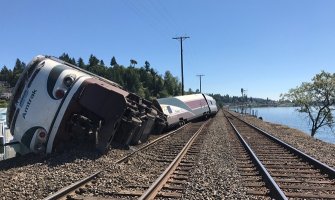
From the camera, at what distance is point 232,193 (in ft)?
26.4

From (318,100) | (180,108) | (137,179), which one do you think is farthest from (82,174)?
(318,100)

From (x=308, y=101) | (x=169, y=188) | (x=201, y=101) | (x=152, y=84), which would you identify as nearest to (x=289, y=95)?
(x=308, y=101)

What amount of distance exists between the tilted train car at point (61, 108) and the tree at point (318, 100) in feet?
143

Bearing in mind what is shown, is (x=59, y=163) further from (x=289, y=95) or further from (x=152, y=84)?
(x=152, y=84)

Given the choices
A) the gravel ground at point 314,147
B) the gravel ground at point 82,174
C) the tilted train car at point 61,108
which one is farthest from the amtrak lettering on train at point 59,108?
the gravel ground at point 314,147

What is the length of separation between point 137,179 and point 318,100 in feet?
168

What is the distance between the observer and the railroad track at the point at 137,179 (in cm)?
792

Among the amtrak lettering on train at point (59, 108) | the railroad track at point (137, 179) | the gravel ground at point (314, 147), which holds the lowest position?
the railroad track at point (137, 179)

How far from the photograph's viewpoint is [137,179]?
956cm

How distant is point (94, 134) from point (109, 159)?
1.43 meters

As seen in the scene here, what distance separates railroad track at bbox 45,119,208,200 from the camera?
7922mm

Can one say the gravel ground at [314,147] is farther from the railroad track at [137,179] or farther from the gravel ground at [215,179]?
the railroad track at [137,179]

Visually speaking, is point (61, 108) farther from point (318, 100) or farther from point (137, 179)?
point (318, 100)

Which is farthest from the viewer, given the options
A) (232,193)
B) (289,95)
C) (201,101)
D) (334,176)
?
(289,95)
